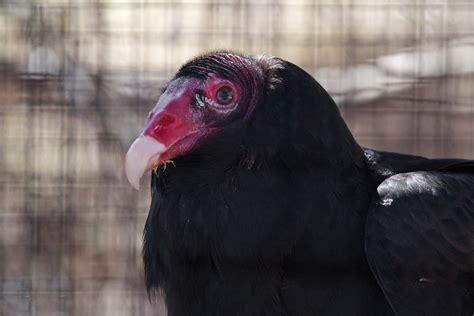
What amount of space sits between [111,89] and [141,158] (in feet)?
6.84

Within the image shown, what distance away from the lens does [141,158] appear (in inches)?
82.8

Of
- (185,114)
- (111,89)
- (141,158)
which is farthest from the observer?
(111,89)

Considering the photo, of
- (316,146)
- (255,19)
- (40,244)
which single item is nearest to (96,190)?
(40,244)

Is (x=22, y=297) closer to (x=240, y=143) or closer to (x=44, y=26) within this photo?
(x=44, y=26)

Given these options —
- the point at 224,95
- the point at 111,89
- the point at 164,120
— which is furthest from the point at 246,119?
the point at 111,89

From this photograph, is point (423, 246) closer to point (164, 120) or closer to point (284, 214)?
point (284, 214)

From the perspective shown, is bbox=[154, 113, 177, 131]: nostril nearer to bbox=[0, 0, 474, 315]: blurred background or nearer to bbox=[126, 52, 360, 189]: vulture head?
bbox=[126, 52, 360, 189]: vulture head

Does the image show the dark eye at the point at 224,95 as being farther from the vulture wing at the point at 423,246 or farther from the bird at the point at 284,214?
the vulture wing at the point at 423,246

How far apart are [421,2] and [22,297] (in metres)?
2.40

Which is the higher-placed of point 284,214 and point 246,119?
point 246,119

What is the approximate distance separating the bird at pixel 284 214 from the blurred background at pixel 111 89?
71.5 inches

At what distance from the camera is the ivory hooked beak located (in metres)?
2.08

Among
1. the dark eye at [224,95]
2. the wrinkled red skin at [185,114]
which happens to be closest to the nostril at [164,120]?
the wrinkled red skin at [185,114]

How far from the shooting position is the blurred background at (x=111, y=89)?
4109mm
